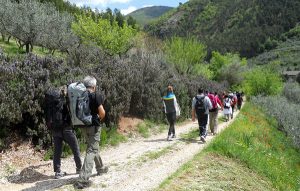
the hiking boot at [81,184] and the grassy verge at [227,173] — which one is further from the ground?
the hiking boot at [81,184]

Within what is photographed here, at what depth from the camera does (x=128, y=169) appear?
32.4ft

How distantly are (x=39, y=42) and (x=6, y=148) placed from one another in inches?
874

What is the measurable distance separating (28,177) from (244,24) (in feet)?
462

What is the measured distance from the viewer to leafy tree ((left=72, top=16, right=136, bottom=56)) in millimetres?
31875

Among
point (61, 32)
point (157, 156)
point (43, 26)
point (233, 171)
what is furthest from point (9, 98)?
point (61, 32)

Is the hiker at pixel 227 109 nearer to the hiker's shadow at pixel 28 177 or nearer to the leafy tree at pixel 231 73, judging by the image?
the hiker's shadow at pixel 28 177

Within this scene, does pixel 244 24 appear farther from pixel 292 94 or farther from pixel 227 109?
pixel 227 109

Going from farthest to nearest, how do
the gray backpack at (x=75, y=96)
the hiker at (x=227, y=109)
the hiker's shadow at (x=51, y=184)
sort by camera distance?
the hiker at (x=227, y=109) → the hiker's shadow at (x=51, y=184) → the gray backpack at (x=75, y=96)

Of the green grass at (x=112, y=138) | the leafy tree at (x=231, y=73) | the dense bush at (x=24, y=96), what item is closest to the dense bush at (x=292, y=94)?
the leafy tree at (x=231, y=73)

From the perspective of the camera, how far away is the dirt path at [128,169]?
27.5 ft

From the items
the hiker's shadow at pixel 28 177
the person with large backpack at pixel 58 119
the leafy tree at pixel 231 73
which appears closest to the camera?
the person with large backpack at pixel 58 119

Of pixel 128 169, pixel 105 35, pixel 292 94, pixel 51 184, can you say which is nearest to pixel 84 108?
pixel 51 184

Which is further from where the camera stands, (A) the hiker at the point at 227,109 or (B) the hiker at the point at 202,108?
(A) the hiker at the point at 227,109

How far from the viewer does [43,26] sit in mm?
30203
